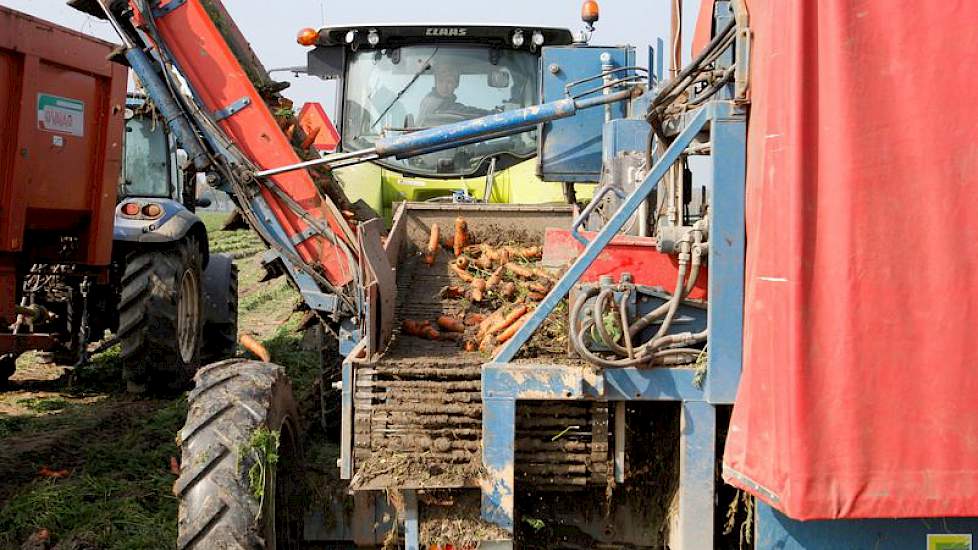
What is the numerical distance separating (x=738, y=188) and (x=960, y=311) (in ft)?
2.56

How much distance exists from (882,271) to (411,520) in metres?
1.84

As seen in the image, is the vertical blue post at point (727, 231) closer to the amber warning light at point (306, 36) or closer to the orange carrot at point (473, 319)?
the orange carrot at point (473, 319)

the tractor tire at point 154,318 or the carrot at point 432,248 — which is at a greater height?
the carrot at point 432,248

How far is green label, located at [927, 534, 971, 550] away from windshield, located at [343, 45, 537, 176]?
177 inches

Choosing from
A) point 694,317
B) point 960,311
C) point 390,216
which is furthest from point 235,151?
point 960,311

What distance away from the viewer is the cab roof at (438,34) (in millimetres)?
6965

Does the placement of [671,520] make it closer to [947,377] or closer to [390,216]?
[947,377]

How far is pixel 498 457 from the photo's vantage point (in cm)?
361

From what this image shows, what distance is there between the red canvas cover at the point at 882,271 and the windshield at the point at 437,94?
14.1 ft

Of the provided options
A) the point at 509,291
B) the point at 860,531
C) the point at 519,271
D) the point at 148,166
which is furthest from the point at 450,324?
the point at 148,166

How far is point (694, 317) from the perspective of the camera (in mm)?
3684

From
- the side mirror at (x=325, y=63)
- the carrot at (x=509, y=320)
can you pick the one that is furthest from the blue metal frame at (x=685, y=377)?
the side mirror at (x=325, y=63)

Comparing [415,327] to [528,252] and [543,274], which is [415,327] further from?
[528,252]

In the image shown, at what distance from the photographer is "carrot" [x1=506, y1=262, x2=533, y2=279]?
516 cm
